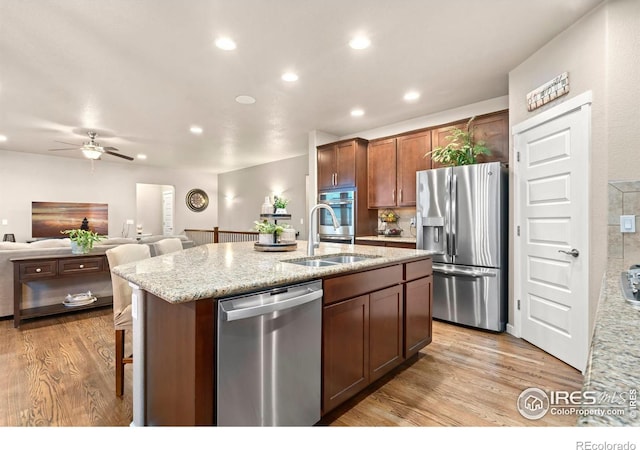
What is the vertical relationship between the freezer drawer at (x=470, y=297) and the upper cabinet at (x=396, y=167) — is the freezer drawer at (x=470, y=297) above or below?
below

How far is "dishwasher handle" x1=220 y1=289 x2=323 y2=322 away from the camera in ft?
4.24

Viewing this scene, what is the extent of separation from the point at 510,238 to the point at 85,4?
407 cm

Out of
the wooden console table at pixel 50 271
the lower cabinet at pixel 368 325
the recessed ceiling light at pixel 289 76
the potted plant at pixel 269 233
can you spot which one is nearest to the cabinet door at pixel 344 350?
the lower cabinet at pixel 368 325

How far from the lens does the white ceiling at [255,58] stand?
7.56 feet

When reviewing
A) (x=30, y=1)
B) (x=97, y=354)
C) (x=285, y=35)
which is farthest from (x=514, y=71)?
(x=97, y=354)

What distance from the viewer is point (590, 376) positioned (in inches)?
25.0

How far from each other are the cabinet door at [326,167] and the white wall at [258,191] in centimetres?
190

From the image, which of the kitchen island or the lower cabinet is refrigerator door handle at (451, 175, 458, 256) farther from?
the kitchen island

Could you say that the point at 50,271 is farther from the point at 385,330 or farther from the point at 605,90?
the point at 605,90

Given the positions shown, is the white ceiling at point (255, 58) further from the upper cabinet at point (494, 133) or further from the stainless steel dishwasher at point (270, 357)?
the stainless steel dishwasher at point (270, 357)

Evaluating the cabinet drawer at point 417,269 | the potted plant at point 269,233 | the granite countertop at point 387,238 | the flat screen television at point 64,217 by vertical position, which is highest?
the flat screen television at point 64,217

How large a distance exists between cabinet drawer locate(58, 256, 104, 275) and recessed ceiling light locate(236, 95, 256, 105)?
8.88 feet

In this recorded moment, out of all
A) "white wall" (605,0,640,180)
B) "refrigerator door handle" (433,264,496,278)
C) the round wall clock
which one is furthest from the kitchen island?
the round wall clock

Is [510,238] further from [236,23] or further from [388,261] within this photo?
[236,23]
